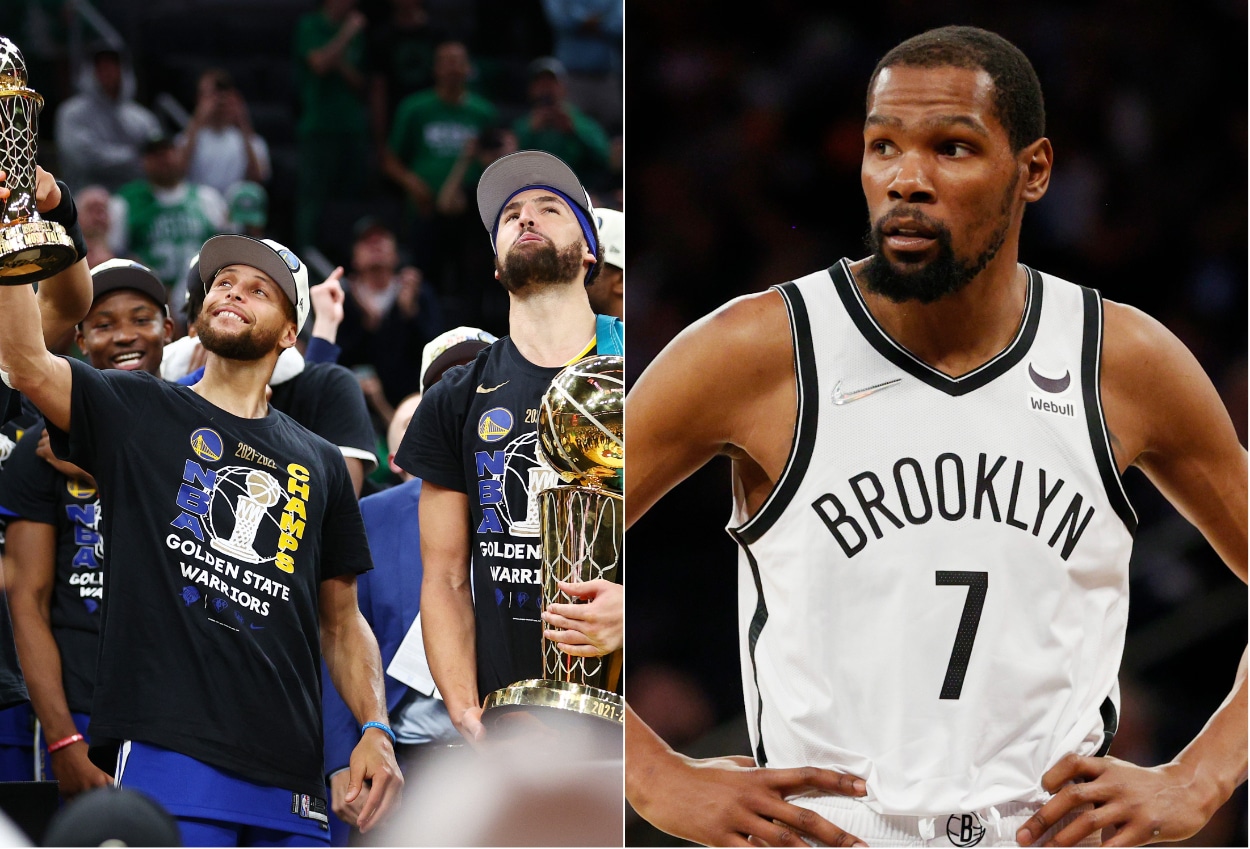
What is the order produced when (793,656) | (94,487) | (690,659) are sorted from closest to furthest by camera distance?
1. (793,656)
2. (690,659)
3. (94,487)

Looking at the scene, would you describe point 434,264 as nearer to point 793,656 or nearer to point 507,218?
point 507,218

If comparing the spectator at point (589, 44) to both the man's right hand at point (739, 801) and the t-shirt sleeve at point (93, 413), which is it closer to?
the t-shirt sleeve at point (93, 413)

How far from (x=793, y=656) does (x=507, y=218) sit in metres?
0.93

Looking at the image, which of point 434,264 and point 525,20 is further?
point 525,20

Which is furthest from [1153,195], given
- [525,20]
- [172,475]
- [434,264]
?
[525,20]

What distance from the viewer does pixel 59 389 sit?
7.55 ft

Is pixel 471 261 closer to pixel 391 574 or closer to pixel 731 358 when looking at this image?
pixel 391 574

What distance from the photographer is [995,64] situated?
2.09m

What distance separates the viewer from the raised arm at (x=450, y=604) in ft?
7.83

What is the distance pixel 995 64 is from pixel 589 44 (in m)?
3.27

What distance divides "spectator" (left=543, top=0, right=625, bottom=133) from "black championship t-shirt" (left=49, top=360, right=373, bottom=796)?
9.12ft

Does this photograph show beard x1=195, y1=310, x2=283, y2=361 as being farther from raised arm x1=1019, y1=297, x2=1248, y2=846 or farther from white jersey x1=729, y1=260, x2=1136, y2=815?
raised arm x1=1019, y1=297, x2=1248, y2=846

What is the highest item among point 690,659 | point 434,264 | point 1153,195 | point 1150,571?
point 434,264

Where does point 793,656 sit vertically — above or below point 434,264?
below
